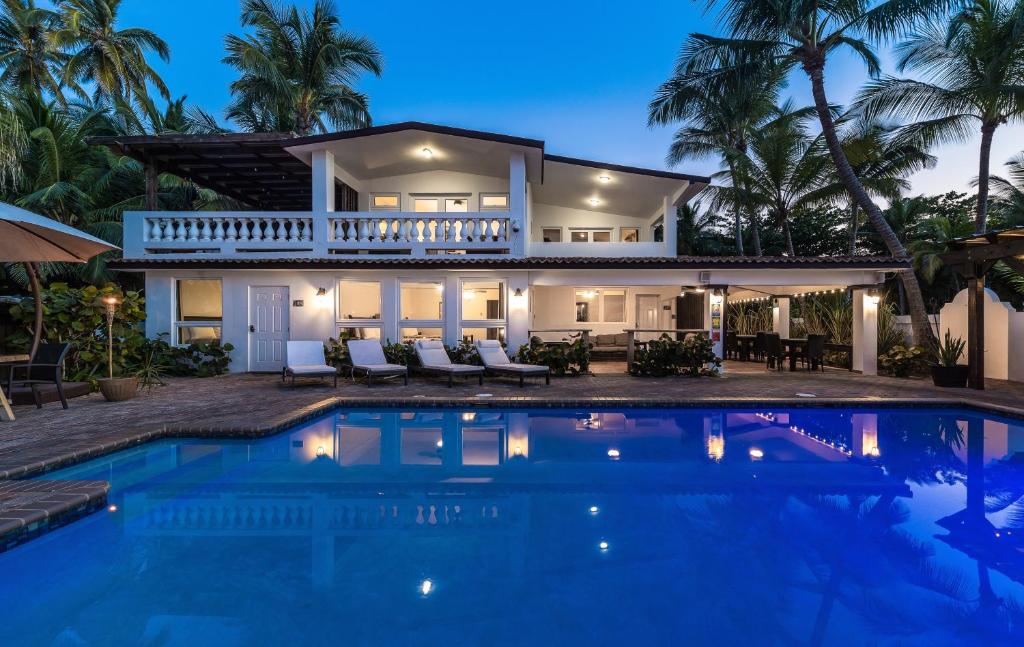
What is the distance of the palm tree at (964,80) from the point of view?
41.7 feet

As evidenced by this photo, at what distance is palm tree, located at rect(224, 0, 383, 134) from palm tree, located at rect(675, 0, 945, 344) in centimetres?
1381

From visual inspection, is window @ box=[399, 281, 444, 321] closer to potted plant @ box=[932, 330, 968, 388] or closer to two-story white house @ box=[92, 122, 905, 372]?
two-story white house @ box=[92, 122, 905, 372]

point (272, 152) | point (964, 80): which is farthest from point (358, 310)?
point (964, 80)

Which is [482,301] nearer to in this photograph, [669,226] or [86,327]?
[669,226]

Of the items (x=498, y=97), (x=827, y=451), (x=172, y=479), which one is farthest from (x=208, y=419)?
(x=498, y=97)

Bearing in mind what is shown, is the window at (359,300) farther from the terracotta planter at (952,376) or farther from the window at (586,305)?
the terracotta planter at (952,376)

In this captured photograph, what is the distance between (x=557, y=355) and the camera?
12781mm

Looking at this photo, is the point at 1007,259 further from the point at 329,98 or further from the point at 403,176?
the point at 329,98

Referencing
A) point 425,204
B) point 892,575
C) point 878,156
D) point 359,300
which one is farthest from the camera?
point 359,300

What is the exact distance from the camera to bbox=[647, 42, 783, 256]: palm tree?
14797 millimetres

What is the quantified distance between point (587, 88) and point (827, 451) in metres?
59.9

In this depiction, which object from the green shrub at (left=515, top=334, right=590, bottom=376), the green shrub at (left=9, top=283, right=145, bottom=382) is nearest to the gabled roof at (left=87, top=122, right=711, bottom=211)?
the green shrub at (left=9, top=283, right=145, bottom=382)

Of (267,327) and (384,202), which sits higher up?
(384,202)

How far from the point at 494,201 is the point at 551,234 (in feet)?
9.18
